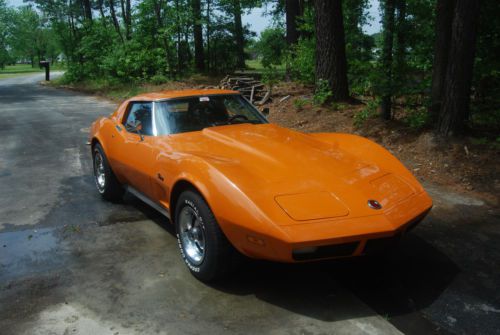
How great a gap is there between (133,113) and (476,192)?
14.1 ft

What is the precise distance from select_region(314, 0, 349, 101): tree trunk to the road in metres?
5.50

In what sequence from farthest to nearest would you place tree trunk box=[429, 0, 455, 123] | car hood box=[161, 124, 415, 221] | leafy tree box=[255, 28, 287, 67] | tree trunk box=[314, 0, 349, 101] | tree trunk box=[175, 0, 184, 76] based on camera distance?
leafy tree box=[255, 28, 287, 67]
tree trunk box=[175, 0, 184, 76]
tree trunk box=[314, 0, 349, 101]
tree trunk box=[429, 0, 455, 123]
car hood box=[161, 124, 415, 221]

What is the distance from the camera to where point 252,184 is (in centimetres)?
321

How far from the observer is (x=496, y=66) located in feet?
24.9

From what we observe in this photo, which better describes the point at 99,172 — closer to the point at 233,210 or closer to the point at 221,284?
the point at 221,284

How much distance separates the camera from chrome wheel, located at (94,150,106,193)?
562 centimetres

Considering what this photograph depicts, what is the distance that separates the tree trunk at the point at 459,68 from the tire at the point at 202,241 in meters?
4.80

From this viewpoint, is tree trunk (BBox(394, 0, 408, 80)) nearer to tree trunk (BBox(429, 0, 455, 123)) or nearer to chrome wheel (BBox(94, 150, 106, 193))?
tree trunk (BBox(429, 0, 455, 123))

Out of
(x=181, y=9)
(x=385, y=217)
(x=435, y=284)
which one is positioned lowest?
(x=435, y=284)

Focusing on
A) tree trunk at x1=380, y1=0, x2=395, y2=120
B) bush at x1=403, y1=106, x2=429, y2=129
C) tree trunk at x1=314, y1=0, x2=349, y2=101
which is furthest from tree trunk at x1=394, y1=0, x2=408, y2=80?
tree trunk at x1=314, y1=0, x2=349, y2=101

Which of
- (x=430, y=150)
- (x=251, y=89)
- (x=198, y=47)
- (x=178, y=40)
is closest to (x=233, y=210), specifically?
(x=430, y=150)

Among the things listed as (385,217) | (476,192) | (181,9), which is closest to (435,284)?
(385,217)

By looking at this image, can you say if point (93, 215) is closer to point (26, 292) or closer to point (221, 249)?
point (26, 292)

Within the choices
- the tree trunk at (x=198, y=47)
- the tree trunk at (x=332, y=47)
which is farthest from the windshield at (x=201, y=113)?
the tree trunk at (x=198, y=47)
